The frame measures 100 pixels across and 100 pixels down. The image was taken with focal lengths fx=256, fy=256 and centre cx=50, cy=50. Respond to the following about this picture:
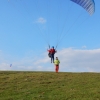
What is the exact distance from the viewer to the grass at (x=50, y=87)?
1920 centimetres

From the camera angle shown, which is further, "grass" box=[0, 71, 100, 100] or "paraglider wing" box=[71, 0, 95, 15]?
"paraglider wing" box=[71, 0, 95, 15]

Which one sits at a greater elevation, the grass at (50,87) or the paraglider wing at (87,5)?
the paraglider wing at (87,5)

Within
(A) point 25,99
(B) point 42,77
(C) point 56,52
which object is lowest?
(A) point 25,99

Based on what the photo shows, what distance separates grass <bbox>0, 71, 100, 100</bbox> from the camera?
19203 millimetres

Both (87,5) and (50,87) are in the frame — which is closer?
(50,87)

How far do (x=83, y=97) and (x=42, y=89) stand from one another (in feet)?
13.1

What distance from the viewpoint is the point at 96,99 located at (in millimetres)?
18172

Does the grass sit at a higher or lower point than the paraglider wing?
lower

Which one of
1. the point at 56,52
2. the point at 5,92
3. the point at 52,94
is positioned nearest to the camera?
the point at 52,94

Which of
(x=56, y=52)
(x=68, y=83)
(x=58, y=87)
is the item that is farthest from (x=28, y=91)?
(x=56, y=52)

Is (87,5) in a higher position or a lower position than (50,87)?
higher

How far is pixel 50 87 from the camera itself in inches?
869

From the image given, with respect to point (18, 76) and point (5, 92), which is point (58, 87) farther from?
point (18, 76)

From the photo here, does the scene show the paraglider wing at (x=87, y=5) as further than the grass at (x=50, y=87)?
Yes
